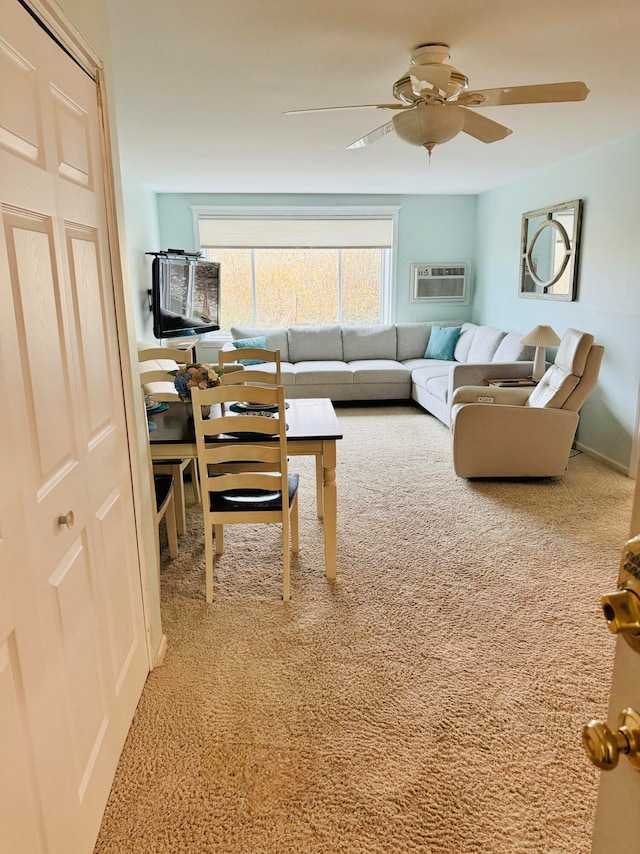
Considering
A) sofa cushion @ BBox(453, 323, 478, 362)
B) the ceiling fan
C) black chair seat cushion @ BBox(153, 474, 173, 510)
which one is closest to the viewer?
the ceiling fan

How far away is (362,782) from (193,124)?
3.76 metres

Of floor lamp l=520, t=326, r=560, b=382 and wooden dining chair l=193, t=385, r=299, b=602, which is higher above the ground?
floor lamp l=520, t=326, r=560, b=382

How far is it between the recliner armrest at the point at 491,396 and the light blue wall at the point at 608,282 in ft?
2.17

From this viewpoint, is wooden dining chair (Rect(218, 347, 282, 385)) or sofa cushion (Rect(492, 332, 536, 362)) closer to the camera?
wooden dining chair (Rect(218, 347, 282, 385))

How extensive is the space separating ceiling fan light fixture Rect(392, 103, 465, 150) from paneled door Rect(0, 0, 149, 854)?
144 centimetres

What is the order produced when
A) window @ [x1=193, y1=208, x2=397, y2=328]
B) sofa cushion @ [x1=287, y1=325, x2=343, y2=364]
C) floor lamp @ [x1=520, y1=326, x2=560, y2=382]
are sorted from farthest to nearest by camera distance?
window @ [x1=193, y1=208, x2=397, y2=328], sofa cushion @ [x1=287, y1=325, x2=343, y2=364], floor lamp @ [x1=520, y1=326, x2=560, y2=382]

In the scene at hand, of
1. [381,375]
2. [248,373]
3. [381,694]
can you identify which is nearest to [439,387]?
[381,375]

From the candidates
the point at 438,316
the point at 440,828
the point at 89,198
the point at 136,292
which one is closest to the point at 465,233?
the point at 438,316

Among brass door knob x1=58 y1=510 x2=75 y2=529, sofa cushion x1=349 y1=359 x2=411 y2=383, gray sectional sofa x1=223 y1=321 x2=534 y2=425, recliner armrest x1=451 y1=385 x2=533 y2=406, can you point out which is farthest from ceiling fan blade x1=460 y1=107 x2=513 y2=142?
sofa cushion x1=349 y1=359 x2=411 y2=383

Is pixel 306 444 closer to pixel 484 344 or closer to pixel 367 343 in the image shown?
pixel 484 344

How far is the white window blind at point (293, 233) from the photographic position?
702 centimetres

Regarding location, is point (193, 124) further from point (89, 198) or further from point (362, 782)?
point (362, 782)

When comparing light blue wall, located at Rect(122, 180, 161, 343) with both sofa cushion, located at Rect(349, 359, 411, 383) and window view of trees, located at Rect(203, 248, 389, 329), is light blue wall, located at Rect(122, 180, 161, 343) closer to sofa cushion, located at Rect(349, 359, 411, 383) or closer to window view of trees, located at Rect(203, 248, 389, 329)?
window view of trees, located at Rect(203, 248, 389, 329)

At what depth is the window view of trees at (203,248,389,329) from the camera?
7.19 m
